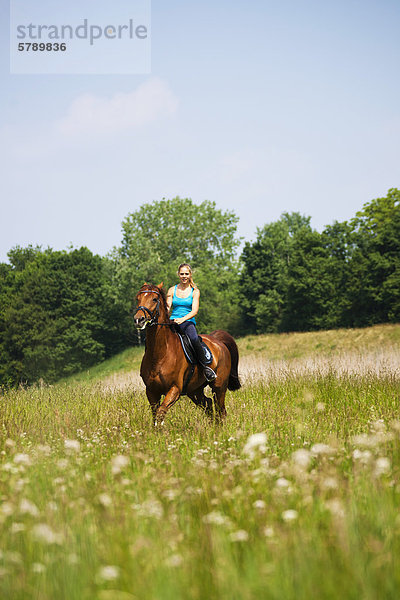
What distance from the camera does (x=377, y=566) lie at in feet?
7.96

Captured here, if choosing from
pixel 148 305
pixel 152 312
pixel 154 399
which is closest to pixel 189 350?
pixel 154 399

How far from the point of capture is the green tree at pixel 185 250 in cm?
5681

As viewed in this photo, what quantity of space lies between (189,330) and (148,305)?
44.7 inches

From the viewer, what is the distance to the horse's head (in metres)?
7.00

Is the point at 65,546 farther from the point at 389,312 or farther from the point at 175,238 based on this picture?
the point at 175,238

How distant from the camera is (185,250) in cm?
6750

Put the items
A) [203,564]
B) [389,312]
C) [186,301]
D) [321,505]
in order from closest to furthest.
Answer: [203,564], [321,505], [186,301], [389,312]

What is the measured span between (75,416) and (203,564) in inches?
225

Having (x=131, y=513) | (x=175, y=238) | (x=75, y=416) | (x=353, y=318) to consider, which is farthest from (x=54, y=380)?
(x=131, y=513)

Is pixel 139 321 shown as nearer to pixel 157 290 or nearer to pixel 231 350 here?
pixel 157 290

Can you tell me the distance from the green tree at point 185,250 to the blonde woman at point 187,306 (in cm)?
4753

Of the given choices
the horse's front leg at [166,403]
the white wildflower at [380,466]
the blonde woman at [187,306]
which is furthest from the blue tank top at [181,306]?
the white wildflower at [380,466]

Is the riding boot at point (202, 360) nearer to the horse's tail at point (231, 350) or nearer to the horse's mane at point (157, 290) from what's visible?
the horse's mane at point (157, 290)

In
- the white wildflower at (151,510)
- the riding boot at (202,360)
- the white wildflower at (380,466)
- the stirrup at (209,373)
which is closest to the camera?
the white wildflower at (151,510)
